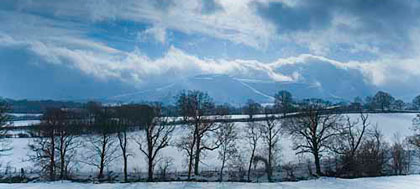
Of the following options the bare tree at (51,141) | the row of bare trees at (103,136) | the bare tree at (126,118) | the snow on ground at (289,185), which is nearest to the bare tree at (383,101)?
the bare tree at (126,118)

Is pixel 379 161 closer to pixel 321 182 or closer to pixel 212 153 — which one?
pixel 321 182

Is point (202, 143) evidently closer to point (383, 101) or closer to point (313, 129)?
point (313, 129)

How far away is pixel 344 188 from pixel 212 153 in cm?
2113

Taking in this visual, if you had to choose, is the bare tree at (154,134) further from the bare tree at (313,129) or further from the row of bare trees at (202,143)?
the bare tree at (313,129)

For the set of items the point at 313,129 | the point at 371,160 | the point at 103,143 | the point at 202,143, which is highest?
the point at 313,129

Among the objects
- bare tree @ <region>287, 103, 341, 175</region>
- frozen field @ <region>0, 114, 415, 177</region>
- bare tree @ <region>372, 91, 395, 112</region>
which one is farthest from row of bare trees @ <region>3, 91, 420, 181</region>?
bare tree @ <region>372, 91, 395, 112</region>

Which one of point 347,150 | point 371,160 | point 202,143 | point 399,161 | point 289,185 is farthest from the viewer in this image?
point 202,143

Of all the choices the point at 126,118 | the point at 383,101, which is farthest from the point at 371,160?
the point at 383,101

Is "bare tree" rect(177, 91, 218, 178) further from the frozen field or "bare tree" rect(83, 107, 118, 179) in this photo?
"bare tree" rect(83, 107, 118, 179)

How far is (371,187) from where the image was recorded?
1321 centimetres

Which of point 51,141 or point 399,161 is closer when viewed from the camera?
point 51,141

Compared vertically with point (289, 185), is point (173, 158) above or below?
below

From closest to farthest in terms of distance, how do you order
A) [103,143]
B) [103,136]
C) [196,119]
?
[103,143] < [196,119] < [103,136]

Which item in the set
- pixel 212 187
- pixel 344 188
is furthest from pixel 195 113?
pixel 344 188
